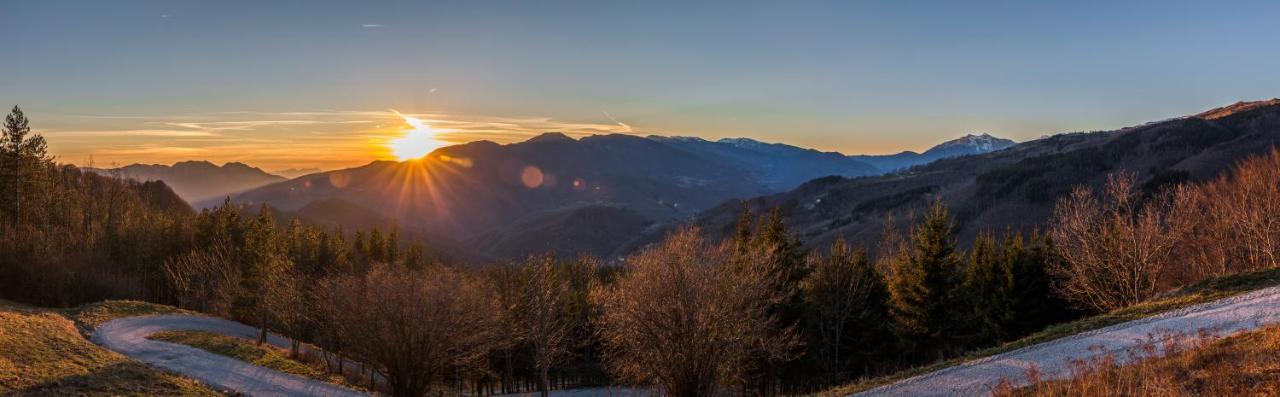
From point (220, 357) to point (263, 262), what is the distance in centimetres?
2472

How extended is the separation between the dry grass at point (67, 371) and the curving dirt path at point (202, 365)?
3.05 m

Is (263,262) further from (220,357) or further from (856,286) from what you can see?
(856,286)

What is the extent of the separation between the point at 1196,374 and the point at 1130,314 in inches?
579

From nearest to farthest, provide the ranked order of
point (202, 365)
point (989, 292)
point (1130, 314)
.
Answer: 1. point (1130, 314)
2. point (202, 365)
3. point (989, 292)

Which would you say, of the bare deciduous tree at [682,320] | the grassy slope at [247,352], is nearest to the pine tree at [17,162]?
the grassy slope at [247,352]

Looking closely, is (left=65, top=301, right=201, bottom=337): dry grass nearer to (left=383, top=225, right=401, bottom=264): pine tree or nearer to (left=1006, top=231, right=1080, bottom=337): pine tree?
(left=383, top=225, right=401, bottom=264): pine tree

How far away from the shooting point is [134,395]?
19656mm

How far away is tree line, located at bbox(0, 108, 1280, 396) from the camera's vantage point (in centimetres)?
2680

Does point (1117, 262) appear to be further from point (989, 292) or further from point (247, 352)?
point (247, 352)

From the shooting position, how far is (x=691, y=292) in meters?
25.5

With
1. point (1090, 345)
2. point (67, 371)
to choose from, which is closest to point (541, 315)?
point (67, 371)

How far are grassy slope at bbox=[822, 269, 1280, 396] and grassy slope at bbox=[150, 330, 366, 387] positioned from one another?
2897cm

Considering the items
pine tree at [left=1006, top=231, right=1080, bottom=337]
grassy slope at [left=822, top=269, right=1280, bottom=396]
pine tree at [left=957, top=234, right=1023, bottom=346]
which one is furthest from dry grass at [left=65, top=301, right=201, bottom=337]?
pine tree at [left=1006, top=231, right=1080, bottom=337]

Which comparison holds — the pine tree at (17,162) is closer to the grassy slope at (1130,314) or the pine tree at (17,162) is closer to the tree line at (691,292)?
the tree line at (691,292)
